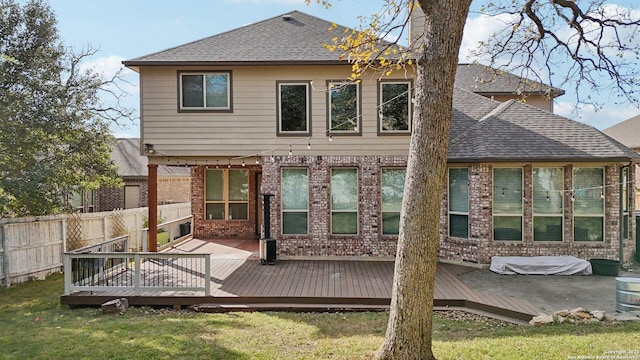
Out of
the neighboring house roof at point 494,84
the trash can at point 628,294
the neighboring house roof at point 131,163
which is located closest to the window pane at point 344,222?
the trash can at point 628,294

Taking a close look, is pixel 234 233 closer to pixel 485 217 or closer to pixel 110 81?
pixel 110 81

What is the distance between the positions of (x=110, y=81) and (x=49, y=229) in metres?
5.91

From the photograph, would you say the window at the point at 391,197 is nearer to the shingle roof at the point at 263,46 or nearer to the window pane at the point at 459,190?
the window pane at the point at 459,190

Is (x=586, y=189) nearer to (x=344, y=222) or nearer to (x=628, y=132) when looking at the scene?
(x=344, y=222)

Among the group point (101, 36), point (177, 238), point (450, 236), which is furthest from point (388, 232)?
point (101, 36)

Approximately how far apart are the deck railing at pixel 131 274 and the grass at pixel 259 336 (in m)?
0.45

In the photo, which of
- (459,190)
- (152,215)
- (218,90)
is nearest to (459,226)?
(459,190)

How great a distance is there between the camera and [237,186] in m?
14.2

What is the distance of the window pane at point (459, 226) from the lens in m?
10.3

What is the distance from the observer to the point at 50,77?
11.4m

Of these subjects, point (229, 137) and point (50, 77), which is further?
point (50, 77)

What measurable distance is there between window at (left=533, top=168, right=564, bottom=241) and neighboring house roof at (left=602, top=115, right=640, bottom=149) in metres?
20.3

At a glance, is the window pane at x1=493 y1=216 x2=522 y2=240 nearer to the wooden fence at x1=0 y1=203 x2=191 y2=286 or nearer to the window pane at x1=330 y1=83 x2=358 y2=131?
the window pane at x1=330 y1=83 x2=358 y2=131

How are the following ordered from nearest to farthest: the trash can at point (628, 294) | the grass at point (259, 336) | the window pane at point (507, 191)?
the grass at point (259, 336) < the trash can at point (628, 294) < the window pane at point (507, 191)
